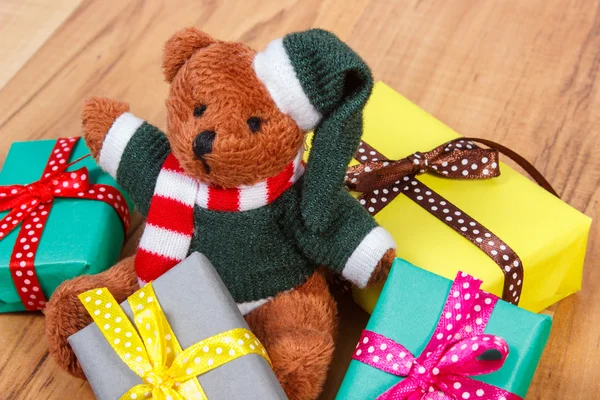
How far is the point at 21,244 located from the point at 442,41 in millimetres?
796

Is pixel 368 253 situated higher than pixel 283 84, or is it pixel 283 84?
pixel 283 84

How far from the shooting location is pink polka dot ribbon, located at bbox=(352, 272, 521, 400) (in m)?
0.73

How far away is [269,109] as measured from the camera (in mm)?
761

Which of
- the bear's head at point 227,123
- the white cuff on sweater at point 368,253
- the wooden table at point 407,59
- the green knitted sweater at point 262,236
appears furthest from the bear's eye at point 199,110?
the wooden table at point 407,59

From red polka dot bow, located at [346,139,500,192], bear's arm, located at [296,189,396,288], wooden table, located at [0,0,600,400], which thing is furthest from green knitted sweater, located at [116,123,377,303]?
wooden table, located at [0,0,600,400]

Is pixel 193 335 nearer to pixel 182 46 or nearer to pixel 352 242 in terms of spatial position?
pixel 352 242

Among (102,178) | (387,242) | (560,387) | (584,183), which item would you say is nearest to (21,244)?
(102,178)

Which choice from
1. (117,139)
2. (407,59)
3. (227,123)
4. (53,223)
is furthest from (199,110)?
(407,59)

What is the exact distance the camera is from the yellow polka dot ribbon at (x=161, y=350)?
75 centimetres

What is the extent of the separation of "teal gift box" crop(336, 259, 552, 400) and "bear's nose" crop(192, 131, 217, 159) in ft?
0.76

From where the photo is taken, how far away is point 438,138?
1.04 meters

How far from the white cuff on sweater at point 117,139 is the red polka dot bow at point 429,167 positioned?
0.27 meters

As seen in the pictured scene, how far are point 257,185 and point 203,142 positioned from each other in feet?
0.27

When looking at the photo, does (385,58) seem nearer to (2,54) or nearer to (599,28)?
(599,28)
